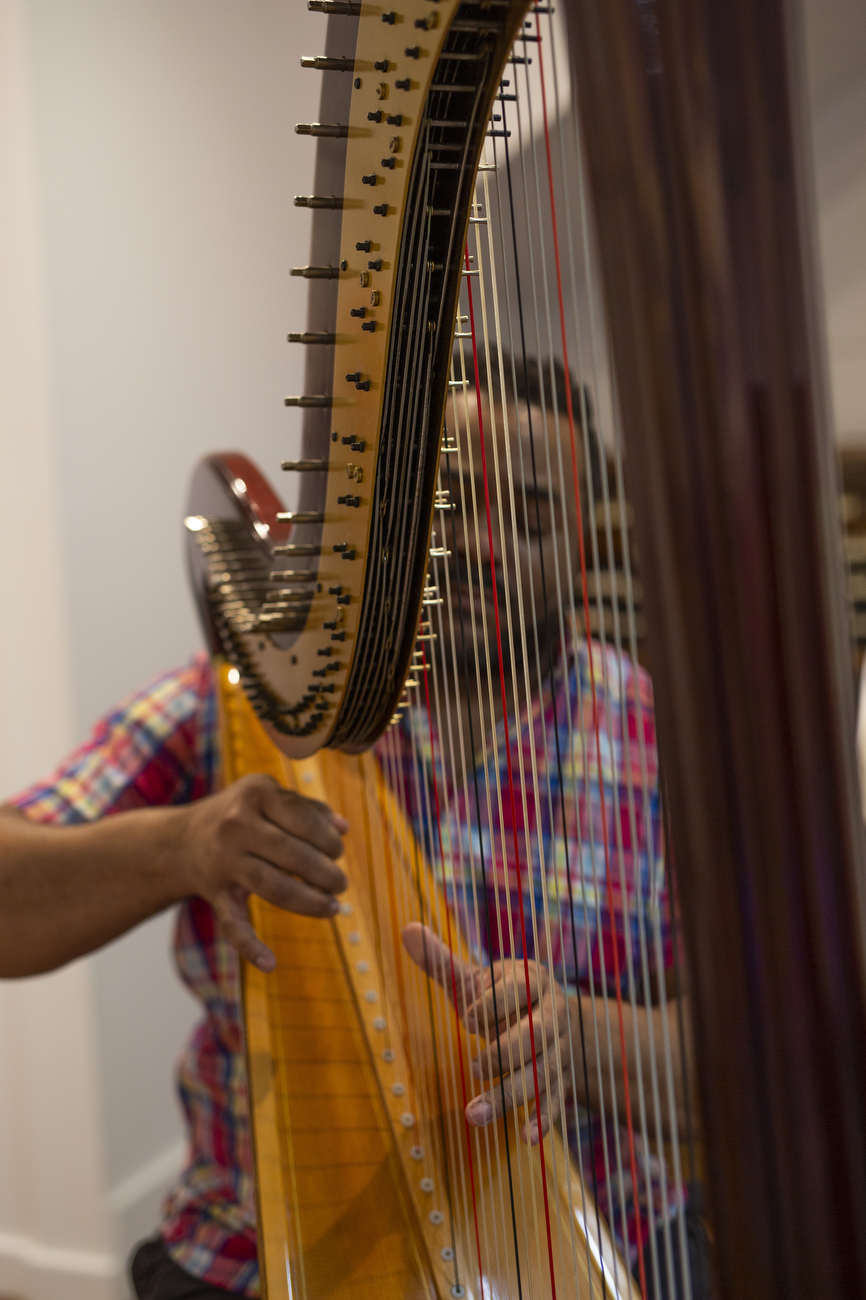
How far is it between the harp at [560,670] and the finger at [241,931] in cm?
4

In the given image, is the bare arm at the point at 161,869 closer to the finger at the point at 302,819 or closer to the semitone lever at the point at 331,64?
the finger at the point at 302,819

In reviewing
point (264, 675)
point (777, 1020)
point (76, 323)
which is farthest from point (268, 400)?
point (777, 1020)

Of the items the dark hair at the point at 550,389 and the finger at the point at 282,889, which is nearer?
the dark hair at the point at 550,389

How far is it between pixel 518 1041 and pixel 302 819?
0.32 metres

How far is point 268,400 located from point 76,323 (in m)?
0.50

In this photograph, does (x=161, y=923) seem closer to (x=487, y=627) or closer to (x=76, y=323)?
(x=76, y=323)

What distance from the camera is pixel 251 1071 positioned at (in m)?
0.71

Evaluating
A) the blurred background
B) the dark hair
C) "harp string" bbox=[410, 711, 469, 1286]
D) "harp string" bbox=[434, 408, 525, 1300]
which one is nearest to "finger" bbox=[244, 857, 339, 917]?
"harp string" bbox=[410, 711, 469, 1286]

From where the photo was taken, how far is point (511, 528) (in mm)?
430

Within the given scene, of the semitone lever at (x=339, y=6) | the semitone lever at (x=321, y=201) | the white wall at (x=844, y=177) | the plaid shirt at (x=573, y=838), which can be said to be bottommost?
the plaid shirt at (x=573, y=838)

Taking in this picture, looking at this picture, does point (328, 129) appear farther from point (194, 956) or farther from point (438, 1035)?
point (194, 956)

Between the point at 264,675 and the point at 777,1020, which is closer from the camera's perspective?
the point at 777,1020

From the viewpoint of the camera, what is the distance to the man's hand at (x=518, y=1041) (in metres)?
0.42

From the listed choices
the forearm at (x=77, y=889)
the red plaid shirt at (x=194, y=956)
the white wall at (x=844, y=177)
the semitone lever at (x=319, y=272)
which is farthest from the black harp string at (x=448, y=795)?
the white wall at (x=844, y=177)
